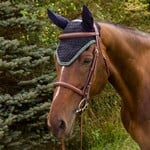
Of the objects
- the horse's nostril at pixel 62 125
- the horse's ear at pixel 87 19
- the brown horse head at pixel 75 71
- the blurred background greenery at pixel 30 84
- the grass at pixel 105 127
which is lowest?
the grass at pixel 105 127

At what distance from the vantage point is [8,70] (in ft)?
17.0

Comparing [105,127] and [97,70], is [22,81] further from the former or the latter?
[97,70]

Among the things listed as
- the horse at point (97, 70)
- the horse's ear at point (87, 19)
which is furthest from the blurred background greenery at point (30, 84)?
the horse's ear at point (87, 19)

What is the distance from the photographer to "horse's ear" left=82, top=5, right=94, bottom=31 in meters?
3.22

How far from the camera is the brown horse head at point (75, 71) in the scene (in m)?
3.17

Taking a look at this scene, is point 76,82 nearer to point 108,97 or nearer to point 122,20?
point 108,97

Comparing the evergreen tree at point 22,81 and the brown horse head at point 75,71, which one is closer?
the brown horse head at point 75,71

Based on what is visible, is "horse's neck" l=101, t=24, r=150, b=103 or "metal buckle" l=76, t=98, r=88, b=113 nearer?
"metal buckle" l=76, t=98, r=88, b=113

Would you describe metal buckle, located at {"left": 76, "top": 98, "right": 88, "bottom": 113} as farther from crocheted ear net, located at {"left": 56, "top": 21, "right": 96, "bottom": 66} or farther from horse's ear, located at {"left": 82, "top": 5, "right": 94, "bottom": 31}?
horse's ear, located at {"left": 82, "top": 5, "right": 94, "bottom": 31}

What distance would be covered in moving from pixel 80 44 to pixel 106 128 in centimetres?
357

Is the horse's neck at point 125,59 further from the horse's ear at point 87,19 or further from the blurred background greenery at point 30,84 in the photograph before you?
the blurred background greenery at point 30,84

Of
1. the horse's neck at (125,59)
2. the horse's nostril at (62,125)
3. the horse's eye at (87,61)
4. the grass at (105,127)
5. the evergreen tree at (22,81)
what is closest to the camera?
the horse's nostril at (62,125)

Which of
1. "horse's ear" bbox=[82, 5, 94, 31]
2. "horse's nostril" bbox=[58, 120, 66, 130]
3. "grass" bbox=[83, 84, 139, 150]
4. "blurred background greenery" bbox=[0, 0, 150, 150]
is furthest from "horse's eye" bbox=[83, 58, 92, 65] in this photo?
"grass" bbox=[83, 84, 139, 150]

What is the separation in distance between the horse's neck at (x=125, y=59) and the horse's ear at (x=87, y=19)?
0.71ft
